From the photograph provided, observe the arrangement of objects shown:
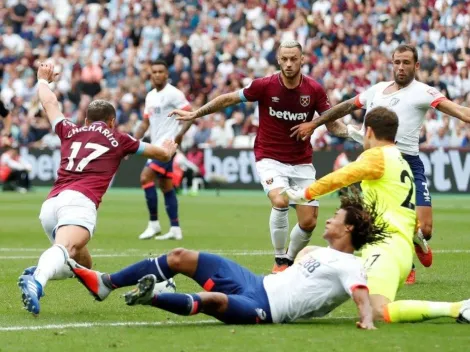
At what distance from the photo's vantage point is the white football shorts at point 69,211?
960 centimetres

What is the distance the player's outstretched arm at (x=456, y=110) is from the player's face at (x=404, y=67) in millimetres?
452

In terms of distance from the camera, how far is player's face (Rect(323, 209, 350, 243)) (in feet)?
27.6

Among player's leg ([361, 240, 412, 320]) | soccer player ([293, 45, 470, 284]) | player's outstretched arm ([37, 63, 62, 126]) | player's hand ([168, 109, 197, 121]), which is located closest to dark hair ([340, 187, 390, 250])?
player's leg ([361, 240, 412, 320])

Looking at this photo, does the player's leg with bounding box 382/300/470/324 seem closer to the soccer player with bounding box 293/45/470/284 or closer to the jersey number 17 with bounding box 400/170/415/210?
the jersey number 17 with bounding box 400/170/415/210

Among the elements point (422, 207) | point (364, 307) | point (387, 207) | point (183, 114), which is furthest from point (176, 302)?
point (422, 207)

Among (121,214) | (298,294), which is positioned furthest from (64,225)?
(121,214)

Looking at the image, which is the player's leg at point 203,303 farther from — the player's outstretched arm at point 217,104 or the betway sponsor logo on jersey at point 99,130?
the player's outstretched arm at point 217,104

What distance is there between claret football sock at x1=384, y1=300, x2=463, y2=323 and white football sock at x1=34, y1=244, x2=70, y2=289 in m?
2.61

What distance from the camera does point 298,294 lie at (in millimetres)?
8250

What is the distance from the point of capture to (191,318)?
904 cm

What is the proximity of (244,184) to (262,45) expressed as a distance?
5107mm

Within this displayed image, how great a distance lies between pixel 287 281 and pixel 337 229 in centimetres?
54

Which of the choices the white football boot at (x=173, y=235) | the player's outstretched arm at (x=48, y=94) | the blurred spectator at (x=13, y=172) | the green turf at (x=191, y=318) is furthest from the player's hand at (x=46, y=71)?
the blurred spectator at (x=13, y=172)

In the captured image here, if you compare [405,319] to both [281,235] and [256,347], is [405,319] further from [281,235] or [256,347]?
[281,235]
